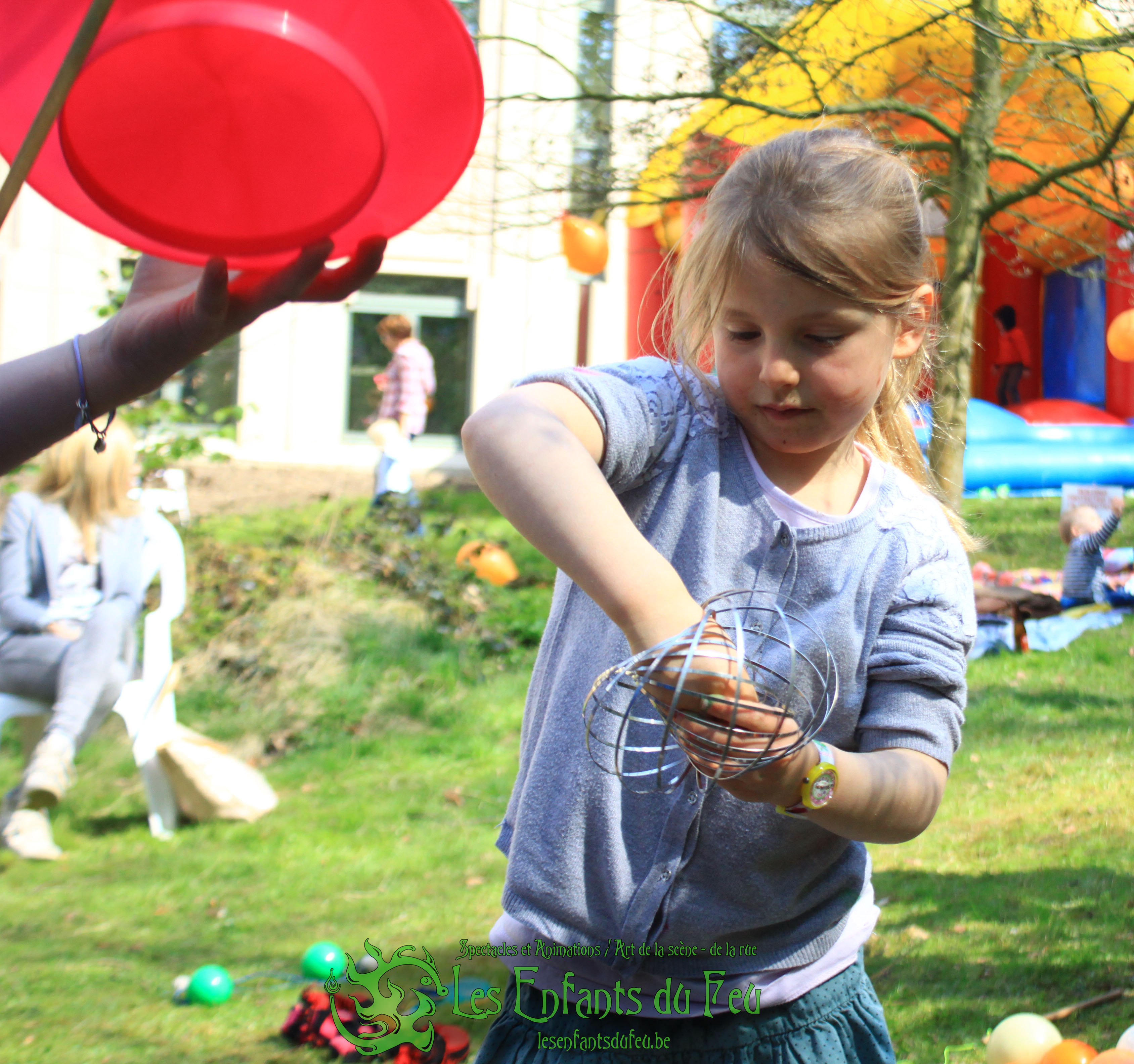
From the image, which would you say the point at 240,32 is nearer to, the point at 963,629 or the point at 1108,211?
the point at 963,629

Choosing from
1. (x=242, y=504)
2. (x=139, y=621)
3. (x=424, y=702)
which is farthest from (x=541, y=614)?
(x=242, y=504)

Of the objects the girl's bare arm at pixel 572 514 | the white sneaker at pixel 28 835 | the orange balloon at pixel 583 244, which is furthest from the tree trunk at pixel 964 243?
the orange balloon at pixel 583 244

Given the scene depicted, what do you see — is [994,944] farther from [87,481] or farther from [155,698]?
[87,481]

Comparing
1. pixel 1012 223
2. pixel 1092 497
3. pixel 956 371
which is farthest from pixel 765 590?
pixel 1012 223

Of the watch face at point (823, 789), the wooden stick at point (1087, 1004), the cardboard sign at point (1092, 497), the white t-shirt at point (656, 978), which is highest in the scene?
the watch face at point (823, 789)

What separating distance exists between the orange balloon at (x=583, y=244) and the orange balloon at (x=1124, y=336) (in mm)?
4112

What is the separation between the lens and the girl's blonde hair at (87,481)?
4922 mm

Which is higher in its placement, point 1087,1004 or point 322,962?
point 1087,1004

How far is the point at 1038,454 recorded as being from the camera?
10148 millimetres

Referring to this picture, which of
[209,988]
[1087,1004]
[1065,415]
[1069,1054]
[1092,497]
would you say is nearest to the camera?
[1069,1054]

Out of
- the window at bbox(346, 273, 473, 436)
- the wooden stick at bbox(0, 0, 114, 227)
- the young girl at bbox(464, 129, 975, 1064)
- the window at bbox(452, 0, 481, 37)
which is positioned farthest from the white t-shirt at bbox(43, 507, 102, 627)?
the window at bbox(346, 273, 473, 436)

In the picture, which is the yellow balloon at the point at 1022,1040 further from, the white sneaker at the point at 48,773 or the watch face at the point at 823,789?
the white sneaker at the point at 48,773

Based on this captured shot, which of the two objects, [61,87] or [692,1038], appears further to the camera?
[692,1038]

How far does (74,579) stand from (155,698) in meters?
0.65
